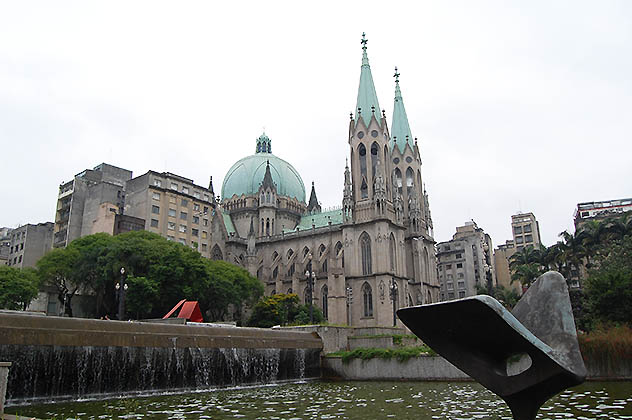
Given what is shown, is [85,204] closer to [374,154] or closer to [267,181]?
[267,181]

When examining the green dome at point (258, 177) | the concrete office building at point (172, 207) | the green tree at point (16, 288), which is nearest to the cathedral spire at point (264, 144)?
the green dome at point (258, 177)

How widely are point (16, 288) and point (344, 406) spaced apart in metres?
40.7

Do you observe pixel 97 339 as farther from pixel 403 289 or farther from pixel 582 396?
pixel 403 289

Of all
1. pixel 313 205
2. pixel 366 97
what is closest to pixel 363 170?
pixel 366 97

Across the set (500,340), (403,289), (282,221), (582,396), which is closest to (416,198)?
(403,289)

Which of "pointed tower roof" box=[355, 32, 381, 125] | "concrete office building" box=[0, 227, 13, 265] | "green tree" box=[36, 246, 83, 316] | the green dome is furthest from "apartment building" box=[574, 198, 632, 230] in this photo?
"concrete office building" box=[0, 227, 13, 265]

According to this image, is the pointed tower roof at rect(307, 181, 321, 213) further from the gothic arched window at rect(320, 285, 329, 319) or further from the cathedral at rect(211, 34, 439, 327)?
the gothic arched window at rect(320, 285, 329, 319)

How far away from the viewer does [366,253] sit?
6950cm

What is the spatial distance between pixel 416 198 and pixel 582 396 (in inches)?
2326

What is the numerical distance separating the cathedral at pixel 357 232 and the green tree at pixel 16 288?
100.0 feet

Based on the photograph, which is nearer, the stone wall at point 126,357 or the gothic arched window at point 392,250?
the stone wall at point 126,357

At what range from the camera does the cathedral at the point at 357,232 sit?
67.9m

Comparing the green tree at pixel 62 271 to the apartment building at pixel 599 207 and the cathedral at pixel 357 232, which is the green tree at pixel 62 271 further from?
the apartment building at pixel 599 207

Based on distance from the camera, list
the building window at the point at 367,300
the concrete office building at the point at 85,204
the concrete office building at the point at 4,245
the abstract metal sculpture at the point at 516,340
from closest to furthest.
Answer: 1. the abstract metal sculpture at the point at 516,340
2. the building window at the point at 367,300
3. the concrete office building at the point at 85,204
4. the concrete office building at the point at 4,245
